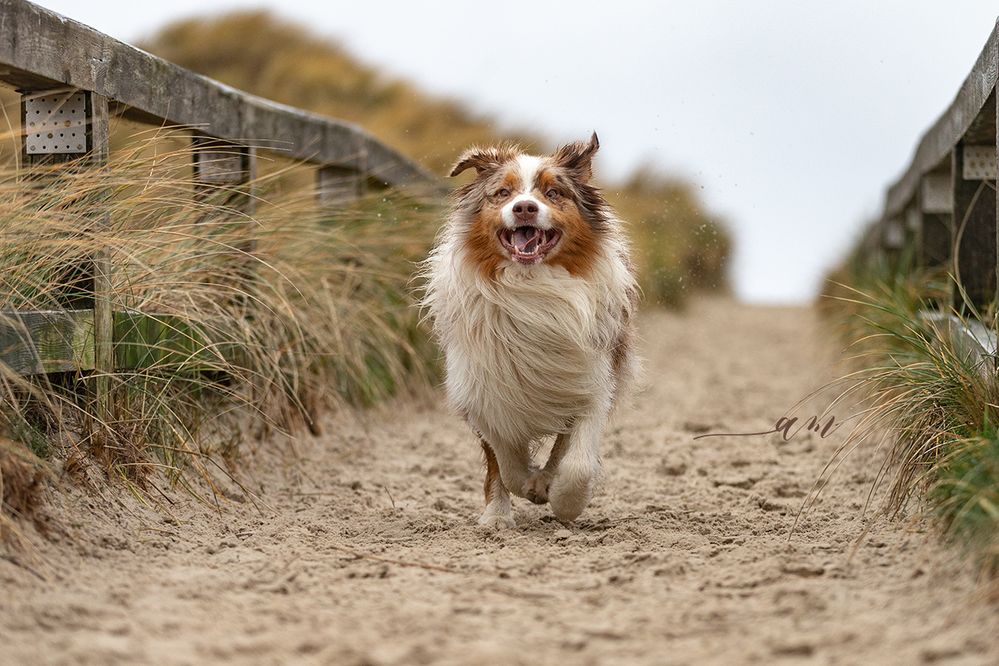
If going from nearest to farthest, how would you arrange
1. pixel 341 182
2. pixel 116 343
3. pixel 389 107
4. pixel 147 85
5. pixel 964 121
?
pixel 116 343 < pixel 147 85 < pixel 964 121 < pixel 341 182 < pixel 389 107

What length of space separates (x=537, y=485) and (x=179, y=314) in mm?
1600

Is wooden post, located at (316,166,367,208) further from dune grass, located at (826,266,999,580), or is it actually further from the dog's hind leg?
dune grass, located at (826,266,999,580)

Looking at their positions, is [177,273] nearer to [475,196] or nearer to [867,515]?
[475,196]

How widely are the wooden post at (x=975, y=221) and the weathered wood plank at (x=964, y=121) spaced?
0.39 feet

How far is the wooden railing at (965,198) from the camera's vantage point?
17.7ft

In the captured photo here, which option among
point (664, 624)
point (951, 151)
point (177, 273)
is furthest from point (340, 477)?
point (951, 151)

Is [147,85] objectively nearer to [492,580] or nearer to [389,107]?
[492,580]

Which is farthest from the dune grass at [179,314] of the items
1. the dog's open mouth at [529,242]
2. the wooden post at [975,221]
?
the wooden post at [975,221]

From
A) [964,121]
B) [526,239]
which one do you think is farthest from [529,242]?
[964,121]

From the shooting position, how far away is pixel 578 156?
5.04 m

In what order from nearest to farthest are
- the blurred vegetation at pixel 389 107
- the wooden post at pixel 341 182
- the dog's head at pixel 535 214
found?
the dog's head at pixel 535 214 → the wooden post at pixel 341 182 → the blurred vegetation at pixel 389 107

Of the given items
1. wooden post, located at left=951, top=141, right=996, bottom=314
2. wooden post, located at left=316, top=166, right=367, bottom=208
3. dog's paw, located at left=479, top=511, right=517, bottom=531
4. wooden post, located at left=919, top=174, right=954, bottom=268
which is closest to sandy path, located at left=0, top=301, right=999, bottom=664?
dog's paw, located at left=479, top=511, right=517, bottom=531

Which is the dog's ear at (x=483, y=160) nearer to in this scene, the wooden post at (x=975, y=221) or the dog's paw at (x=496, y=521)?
the dog's paw at (x=496, y=521)

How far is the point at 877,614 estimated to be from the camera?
3238mm
